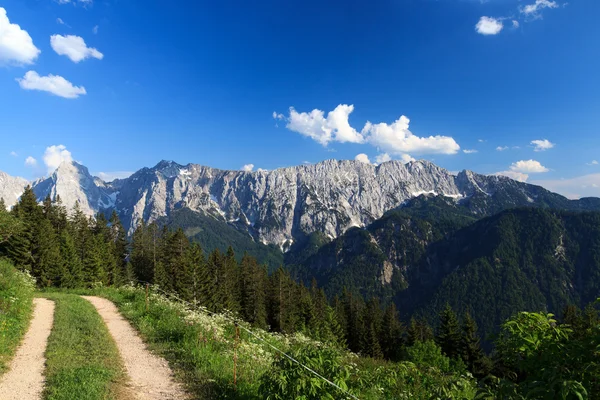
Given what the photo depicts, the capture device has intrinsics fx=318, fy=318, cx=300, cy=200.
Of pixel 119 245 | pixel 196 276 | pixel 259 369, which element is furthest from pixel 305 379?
pixel 119 245

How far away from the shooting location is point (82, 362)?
38.8ft

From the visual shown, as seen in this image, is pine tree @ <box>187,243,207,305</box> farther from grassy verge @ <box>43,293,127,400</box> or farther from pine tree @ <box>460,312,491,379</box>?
pine tree @ <box>460,312,491,379</box>

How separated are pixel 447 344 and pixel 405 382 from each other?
2634 inches

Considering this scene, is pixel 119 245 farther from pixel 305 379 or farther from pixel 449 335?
pixel 305 379

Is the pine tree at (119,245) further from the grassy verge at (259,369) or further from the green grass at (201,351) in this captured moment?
the grassy verge at (259,369)

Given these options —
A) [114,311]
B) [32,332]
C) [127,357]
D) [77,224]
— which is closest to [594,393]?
[127,357]

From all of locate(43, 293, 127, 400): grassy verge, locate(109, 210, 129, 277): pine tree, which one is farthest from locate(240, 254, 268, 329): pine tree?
locate(43, 293, 127, 400): grassy verge

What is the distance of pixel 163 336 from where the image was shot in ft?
51.5

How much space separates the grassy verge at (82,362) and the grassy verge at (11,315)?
127 cm

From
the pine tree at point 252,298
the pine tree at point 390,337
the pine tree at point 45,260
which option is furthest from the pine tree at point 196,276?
the pine tree at point 390,337

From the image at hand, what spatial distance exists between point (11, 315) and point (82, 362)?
9.14 meters

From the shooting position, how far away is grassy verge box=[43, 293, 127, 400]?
9617 mm

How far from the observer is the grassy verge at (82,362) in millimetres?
9617

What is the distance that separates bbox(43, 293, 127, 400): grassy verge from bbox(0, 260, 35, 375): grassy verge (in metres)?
1.27
